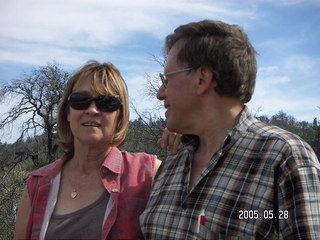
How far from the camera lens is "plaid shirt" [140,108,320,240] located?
1.68m

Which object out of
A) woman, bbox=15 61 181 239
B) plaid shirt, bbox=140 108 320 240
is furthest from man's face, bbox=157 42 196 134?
woman, bbox=15 61 181 239

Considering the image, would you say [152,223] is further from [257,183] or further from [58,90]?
[58,90]

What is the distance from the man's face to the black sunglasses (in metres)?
0.49

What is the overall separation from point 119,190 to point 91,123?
504 mm

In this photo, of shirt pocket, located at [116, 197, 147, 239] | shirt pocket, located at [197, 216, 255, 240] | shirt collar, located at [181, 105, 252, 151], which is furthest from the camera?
shirt pocket, located at [116, 197, 147, 239]

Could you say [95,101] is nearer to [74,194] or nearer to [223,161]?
[74,194]

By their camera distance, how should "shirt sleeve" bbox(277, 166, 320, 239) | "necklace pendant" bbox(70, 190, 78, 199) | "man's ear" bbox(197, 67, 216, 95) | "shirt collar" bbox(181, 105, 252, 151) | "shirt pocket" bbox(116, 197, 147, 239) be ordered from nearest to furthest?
"shirt sleeve" bbox(277, 166, 320, 239), "shirt collar" bbox(181, 105, 252, 151), "man's ear" bbox(197, 67, 216, 95), "shirt pocket" bbox(116, 197, 147, 239), "necklace pendant" bbox(70, 190, 78, 199)

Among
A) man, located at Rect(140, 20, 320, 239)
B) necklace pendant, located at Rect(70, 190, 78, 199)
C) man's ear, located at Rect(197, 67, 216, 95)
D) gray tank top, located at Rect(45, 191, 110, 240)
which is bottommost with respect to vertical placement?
gray tank top, located at Rect(45, 191, 110, 240)

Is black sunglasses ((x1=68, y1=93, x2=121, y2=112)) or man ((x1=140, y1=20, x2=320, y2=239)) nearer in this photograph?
man ((x1=140, y1=20, x2=320, y2=239))

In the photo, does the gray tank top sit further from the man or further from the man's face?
the man's face

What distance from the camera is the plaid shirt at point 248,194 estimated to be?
5.53 feet

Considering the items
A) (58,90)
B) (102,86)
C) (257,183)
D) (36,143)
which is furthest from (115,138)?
(58,90)

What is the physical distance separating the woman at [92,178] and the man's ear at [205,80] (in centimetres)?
65

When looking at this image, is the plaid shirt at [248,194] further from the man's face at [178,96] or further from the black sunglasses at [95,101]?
the black sunglasses at [95,101]
